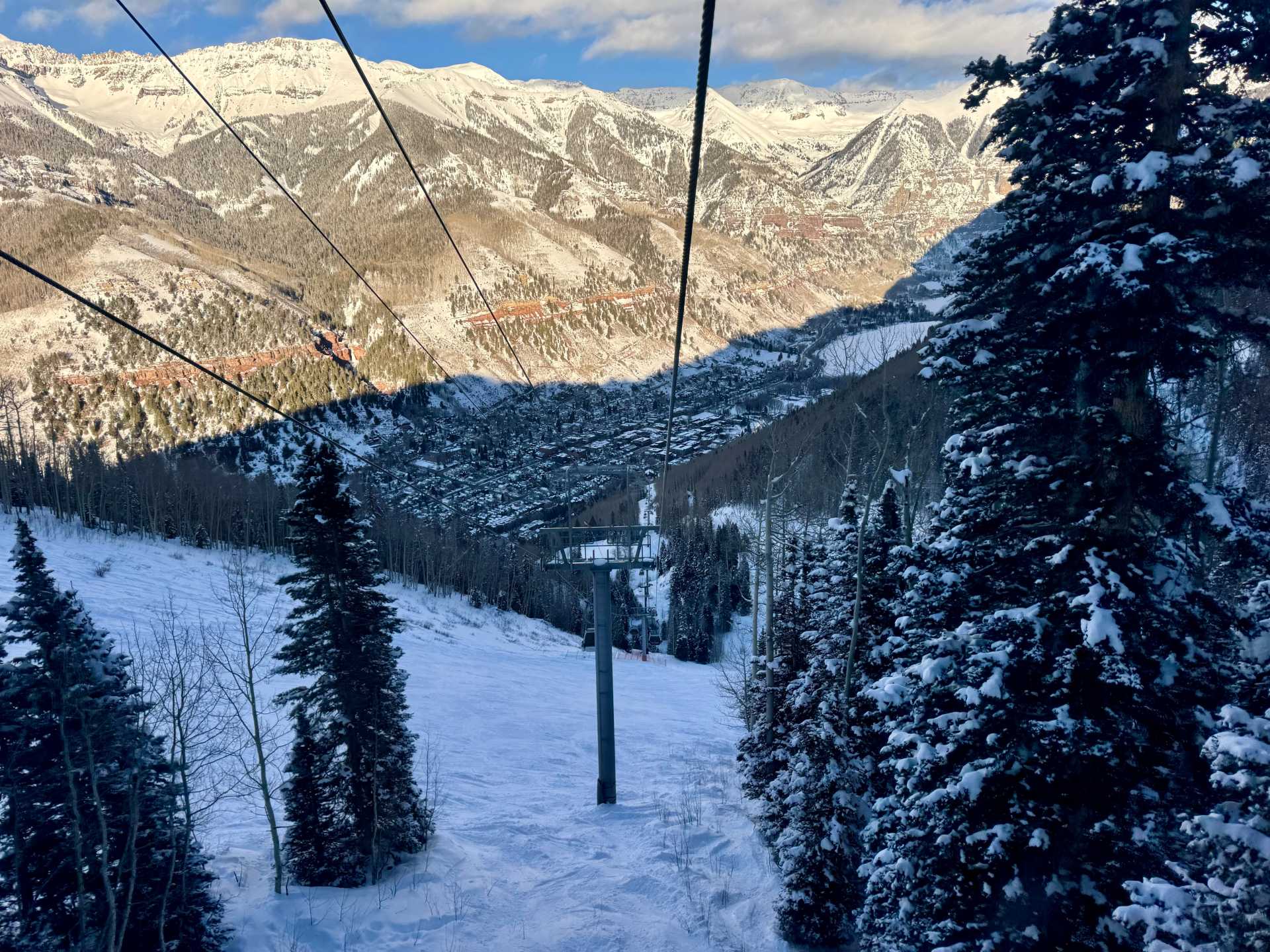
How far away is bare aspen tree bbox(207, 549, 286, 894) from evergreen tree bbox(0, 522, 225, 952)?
6.23 feet

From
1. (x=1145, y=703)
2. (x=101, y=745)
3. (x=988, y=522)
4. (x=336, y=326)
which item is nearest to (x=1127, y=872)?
(x=1145, y=703)

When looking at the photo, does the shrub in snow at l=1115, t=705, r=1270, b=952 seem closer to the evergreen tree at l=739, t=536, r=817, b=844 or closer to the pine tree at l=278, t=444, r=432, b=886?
the evergreen tree at l=739, t=536, r=817, b=844

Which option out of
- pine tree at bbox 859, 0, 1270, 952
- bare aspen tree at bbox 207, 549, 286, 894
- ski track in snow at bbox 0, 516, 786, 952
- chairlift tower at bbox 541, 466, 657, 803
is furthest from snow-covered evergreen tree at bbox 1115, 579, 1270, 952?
chairlift tower at bbox 541, 466, 657, 803

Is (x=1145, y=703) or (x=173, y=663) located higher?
(x=1145, y=703)

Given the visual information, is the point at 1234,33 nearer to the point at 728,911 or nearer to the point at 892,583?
the point at 892,583

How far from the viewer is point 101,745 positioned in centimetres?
989

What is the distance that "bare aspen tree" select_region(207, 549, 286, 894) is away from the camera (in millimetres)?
13000

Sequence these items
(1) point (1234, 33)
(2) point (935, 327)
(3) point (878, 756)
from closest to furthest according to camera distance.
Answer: (1) point (1234, 33), (2) point (935, 327), (3) point (878, 756)

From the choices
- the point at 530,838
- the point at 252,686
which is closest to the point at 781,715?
the point at 530,838

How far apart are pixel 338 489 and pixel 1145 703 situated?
43.9ft

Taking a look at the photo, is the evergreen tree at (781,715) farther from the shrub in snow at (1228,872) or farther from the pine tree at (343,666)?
the shrub in snow at (1228,872)

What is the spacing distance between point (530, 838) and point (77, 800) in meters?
10.0

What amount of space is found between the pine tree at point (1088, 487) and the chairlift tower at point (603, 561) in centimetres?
989

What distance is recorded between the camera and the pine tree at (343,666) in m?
13.9
